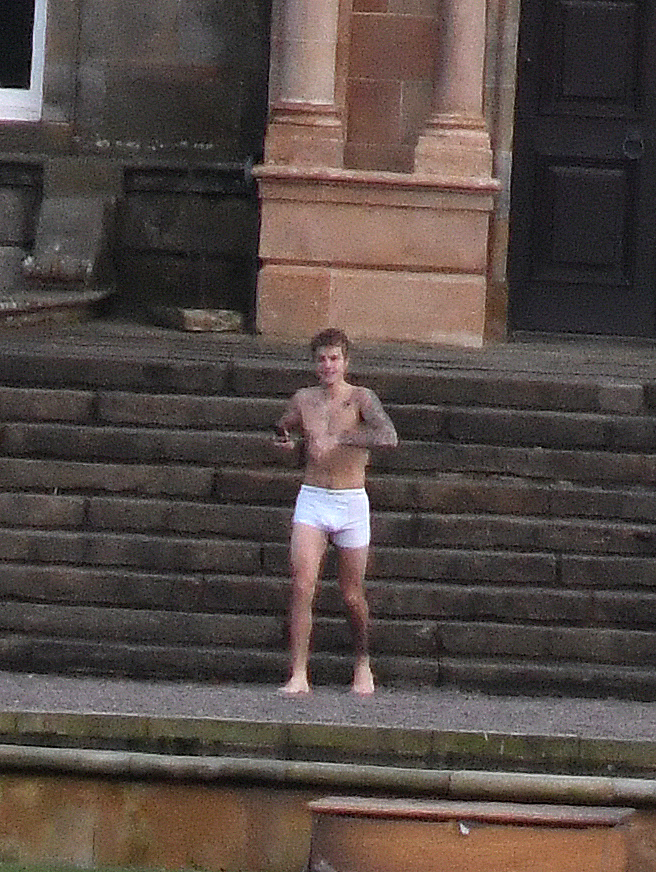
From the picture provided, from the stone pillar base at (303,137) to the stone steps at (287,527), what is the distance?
244 cm

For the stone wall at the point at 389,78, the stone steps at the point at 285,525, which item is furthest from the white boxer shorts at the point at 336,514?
the stone wall at the point at 389,78

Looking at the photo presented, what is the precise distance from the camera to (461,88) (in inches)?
570

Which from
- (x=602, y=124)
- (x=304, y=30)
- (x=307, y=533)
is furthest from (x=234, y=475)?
(x=602, y=124)

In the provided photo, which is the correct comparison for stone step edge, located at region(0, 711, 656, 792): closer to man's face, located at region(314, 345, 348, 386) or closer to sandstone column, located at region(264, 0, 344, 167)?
man's face, located at region(314, 345, 348, 386)

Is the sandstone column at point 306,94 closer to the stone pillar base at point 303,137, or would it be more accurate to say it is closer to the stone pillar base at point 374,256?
the stone pillar base at point 303,137

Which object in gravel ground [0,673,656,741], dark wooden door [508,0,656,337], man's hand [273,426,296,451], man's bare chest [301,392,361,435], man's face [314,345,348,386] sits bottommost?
gravel ground [0,673,656,741]

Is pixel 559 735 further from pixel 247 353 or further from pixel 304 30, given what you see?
pixel 304 30

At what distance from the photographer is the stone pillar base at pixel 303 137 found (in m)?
14.3

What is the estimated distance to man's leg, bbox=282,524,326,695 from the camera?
10.1 meters

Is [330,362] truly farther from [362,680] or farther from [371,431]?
[362,680]

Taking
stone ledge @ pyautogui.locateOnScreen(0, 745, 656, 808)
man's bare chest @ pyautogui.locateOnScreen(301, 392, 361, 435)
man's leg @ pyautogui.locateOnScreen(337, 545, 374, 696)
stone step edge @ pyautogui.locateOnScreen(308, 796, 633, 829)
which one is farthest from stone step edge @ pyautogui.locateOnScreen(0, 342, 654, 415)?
stone step edge @ pyautogui.locateOnScreen(308, 796, 633, 829)

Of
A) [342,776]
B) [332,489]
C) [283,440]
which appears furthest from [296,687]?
[342,776]

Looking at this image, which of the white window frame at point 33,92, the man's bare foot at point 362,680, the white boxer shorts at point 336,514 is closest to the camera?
the white boxer shorts at point 336,514

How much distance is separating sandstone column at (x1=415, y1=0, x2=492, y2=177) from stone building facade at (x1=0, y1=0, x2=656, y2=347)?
14 millimetres
